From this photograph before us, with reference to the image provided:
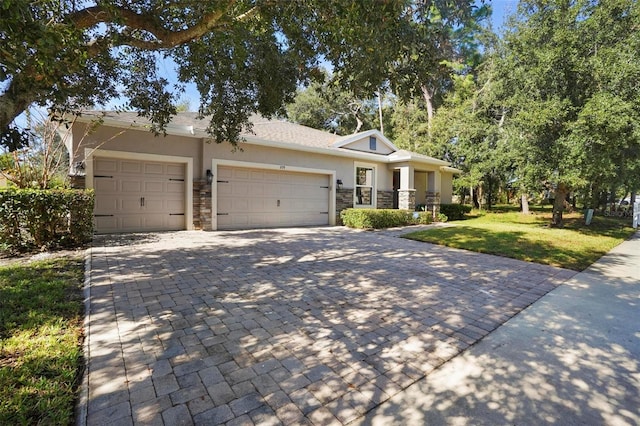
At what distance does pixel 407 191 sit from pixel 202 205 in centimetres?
878

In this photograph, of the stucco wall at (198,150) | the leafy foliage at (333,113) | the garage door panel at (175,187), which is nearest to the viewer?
the stucco wall at (198,150)

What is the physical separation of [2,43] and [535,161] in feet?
45.1

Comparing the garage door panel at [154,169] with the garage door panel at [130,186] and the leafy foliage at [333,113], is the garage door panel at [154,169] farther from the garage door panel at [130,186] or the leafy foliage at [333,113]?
the leafy foliage at [333,113]

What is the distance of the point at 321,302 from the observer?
13.5ft

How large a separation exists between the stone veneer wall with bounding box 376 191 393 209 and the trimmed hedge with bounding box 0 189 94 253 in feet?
36.1

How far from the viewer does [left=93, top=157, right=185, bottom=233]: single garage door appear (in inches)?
344

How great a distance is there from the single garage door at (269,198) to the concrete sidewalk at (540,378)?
29.3 ft

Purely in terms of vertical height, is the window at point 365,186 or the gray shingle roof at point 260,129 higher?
the gray shingle roof at point 260,129

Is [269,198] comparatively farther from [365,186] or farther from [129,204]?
[365,186]

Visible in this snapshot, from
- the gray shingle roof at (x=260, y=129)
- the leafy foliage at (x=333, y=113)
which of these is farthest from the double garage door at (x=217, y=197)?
the leafy foliage at (x=333, y=113)

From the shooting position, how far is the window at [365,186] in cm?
1443

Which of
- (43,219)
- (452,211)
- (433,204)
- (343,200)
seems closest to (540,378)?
(43,219)

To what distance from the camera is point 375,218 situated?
1204 cm

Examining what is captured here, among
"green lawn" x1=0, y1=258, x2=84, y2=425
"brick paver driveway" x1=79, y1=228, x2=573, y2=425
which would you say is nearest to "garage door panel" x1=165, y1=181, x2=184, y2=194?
"brick paver driveway" x1=79, y1=228, x2=573, y2=425
